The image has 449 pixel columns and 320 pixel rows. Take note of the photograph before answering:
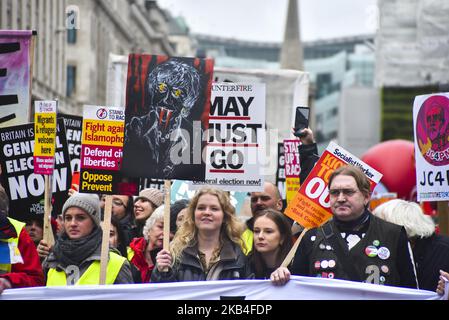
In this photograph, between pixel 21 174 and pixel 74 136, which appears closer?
pixel 21 174

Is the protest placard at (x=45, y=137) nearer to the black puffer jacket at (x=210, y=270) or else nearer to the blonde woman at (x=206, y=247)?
the blonde woman at (x=206, y=247)

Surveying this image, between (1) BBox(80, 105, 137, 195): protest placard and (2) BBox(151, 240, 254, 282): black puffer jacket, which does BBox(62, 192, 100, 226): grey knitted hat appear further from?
(2) BBox(151, 240, 254, 282): black puffer jacket

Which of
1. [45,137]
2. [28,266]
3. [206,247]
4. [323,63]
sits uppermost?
[323,63]

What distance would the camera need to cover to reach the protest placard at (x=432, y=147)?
7973 mm

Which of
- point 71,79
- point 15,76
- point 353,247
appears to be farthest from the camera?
point 71,79

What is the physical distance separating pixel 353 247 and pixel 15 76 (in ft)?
11.6

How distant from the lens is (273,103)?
46.1ft

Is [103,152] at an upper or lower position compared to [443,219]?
upper

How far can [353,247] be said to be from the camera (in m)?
6.39

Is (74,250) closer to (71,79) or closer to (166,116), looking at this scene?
(166,116)

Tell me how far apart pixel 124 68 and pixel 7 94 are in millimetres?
5062

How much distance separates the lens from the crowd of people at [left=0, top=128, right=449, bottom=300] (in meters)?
6.39

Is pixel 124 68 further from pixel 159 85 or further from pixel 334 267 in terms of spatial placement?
pixel 334 267

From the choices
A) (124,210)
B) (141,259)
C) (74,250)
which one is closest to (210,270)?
(74,250)
